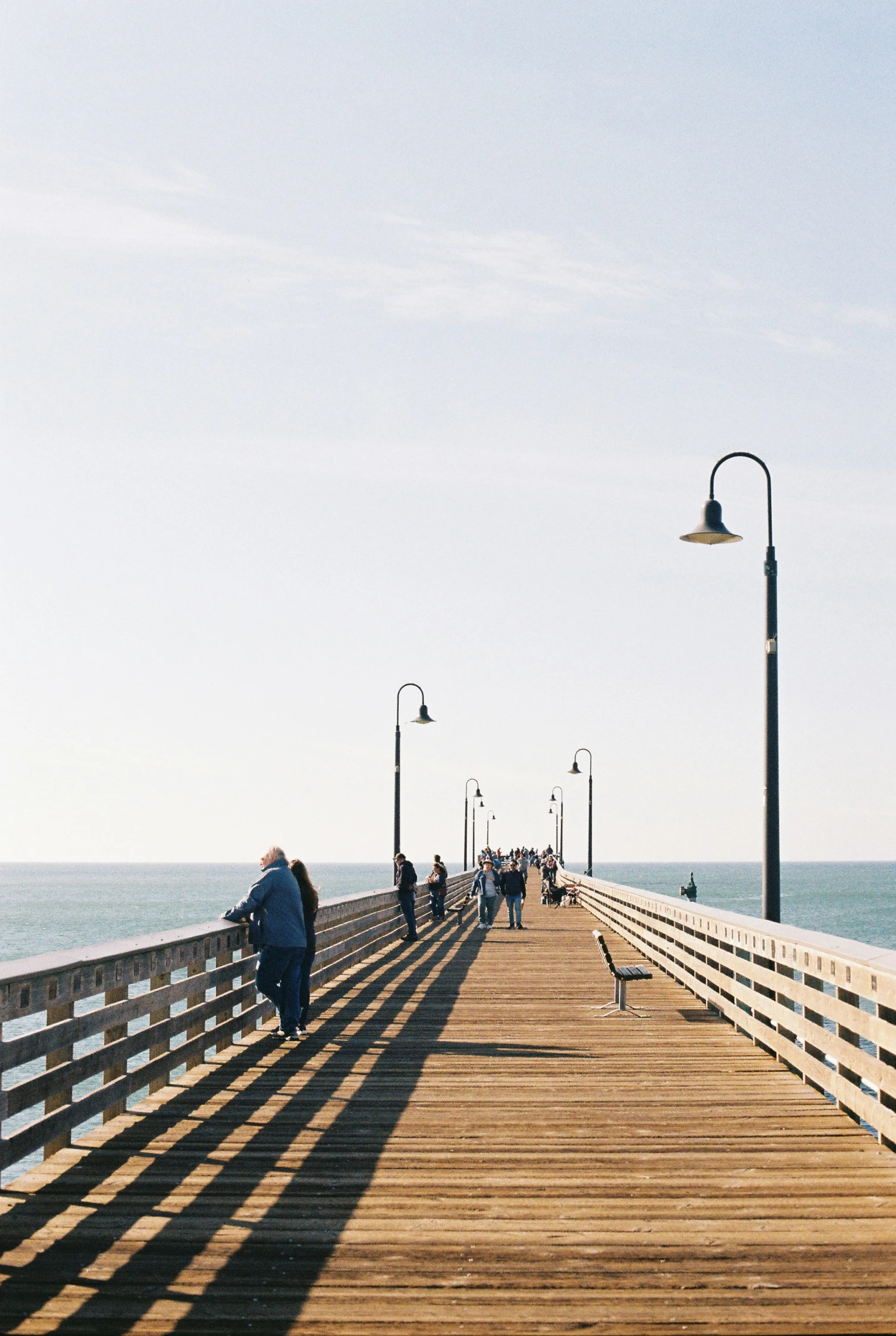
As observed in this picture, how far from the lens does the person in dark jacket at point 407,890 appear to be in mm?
26047

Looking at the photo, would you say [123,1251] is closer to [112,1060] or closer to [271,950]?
[112,1060]

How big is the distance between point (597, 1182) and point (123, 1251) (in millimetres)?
2539

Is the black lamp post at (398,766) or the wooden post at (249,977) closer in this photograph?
the wooden post at (249,977)

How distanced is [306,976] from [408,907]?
1317 centimetres

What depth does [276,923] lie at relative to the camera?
12031 mm

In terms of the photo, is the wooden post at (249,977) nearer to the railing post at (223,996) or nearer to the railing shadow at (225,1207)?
the railing post at (223,996)

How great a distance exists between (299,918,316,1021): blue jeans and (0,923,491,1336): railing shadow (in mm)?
1134

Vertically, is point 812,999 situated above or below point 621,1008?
above

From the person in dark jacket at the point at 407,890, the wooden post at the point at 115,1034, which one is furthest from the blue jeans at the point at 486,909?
the wooden post at the point at 115,1034

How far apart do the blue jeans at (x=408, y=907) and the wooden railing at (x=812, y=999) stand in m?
9.20

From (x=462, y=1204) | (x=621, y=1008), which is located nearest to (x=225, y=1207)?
(x=462, y=1204)

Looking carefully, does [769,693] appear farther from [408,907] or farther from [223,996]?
[408,907]

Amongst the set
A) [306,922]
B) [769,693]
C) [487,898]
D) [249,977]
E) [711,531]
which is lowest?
[487,898]

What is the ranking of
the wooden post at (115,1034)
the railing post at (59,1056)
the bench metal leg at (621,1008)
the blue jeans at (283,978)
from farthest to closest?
1. the bench metal leg at (621,1008)
2. the blue jeans at (283,978)
3. the wooden post at (115,1034)
4. the railing post at (59,1056)
